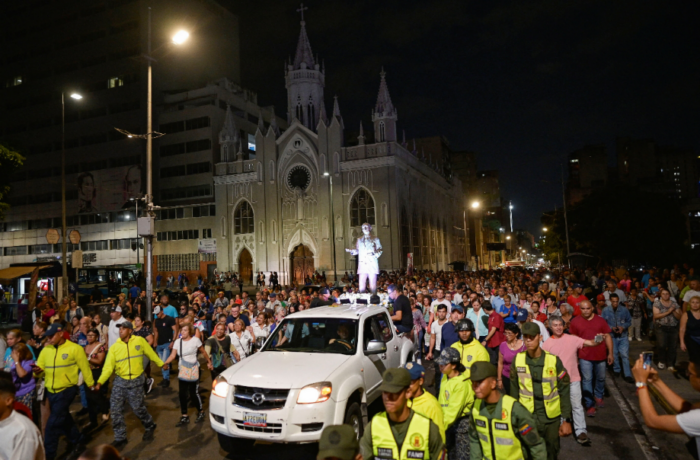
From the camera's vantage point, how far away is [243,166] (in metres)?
46.3

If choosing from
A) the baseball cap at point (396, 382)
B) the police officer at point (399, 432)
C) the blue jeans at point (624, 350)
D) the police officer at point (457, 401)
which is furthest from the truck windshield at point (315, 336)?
the blue jeans at point (624, 350)

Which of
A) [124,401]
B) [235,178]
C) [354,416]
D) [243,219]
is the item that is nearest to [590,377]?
[354,416]

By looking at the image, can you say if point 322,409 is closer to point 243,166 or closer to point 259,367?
point 259,367

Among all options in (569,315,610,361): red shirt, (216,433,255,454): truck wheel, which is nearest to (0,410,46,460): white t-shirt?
(216,433,255,454): truck wheel

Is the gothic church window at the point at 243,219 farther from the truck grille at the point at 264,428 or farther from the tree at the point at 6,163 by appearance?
the truck grille at the point at 264,428

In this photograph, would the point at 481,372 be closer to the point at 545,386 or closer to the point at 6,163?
the point at 545,386

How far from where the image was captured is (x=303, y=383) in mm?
5367

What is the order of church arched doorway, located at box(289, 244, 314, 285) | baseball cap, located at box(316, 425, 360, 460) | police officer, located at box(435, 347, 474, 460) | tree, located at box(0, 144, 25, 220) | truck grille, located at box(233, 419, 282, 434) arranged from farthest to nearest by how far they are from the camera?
church arched doorway, located at box(289, 244, 314, 285)
tree, located at box(0, 144, 25, 220)
truck grille, located at box(233, 419, 282, 434)
police officer, located at box(435, 347, 474, 460)
baseball cap, located at box(316, 425, 360, 460)

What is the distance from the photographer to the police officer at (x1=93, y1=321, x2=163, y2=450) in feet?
21.7

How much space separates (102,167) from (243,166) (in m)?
20.3

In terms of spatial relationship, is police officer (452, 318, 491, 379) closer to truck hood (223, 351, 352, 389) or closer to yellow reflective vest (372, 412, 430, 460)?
truck hood (223, 351, 352, 389)

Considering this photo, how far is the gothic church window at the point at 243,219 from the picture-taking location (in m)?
45.7

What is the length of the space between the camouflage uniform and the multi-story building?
48.6 metres

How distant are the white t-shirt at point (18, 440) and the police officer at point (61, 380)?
119 inches
